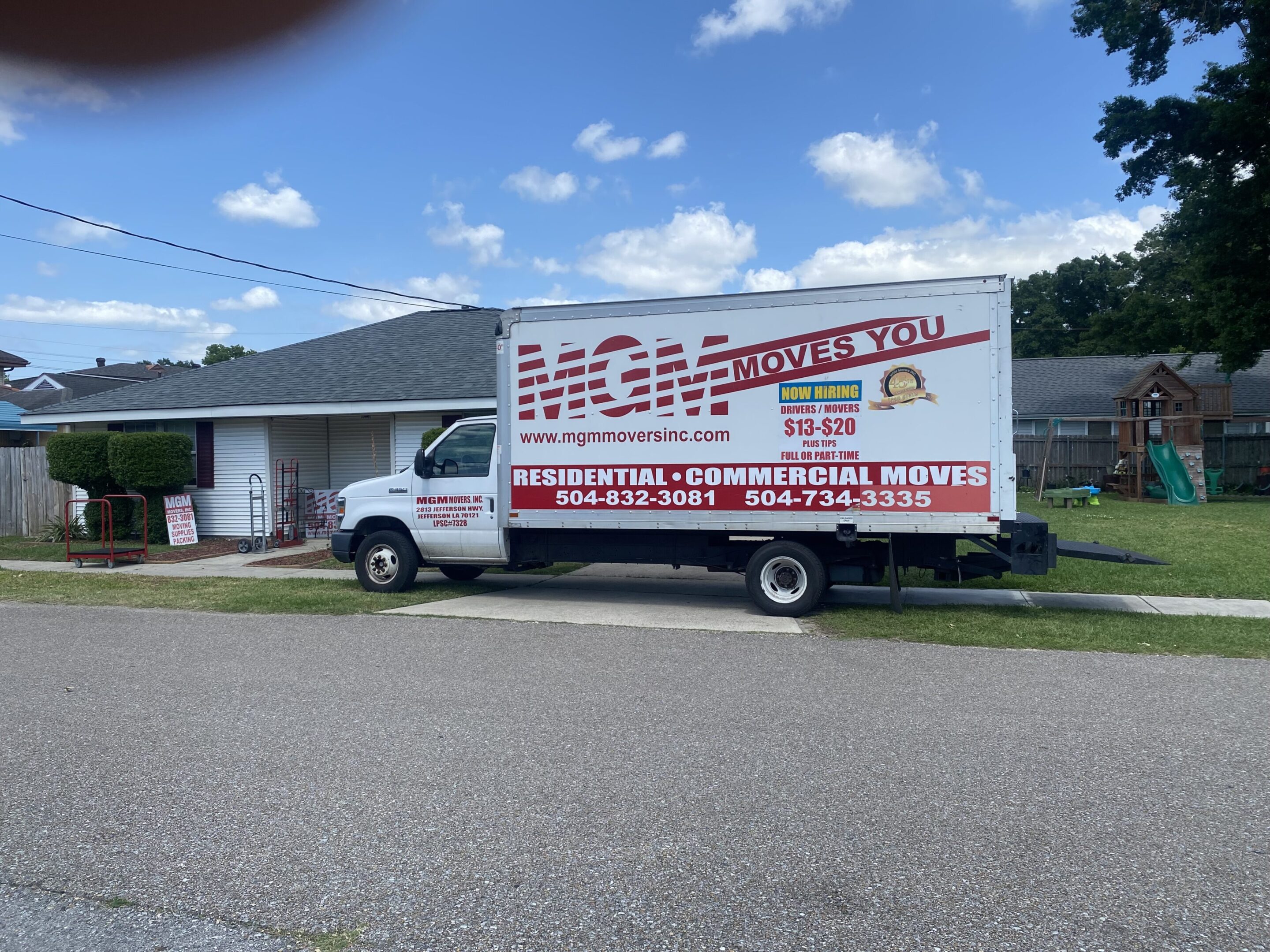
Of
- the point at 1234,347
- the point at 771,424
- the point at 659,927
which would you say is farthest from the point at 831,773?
the point at 1234,347

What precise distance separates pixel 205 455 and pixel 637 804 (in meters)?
16.5

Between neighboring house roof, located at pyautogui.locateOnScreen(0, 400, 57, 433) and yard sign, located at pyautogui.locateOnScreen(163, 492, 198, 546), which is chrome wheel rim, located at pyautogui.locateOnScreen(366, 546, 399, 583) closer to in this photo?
yard sign, located at pyautogui.locateOnScreen(163, 492, 198, 546)

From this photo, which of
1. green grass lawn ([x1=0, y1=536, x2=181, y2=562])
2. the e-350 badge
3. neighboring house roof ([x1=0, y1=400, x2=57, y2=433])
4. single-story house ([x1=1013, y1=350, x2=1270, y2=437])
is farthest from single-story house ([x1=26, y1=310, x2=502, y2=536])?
single-story house ([x1=1013, y1=350, x2=1270, y2=437])

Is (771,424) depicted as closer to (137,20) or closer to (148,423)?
(137,20)

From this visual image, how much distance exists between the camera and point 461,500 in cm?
1127

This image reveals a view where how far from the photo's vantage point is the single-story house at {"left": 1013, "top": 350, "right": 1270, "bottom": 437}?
A: 3328 cm

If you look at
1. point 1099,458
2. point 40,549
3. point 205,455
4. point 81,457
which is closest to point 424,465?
point 205,455

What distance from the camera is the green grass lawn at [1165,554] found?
1179cm

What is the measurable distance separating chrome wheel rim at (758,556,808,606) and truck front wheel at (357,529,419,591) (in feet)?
14.3

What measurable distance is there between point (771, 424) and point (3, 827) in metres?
7.35

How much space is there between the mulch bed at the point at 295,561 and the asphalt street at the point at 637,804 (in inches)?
274

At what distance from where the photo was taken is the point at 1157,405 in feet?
97.1

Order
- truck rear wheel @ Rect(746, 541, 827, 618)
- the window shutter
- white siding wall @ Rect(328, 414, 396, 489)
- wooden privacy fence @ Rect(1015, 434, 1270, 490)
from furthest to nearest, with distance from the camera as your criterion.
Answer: wooden privacy fence @ Rect(1015, 434, 1270, 490) < white siding wall @ Rect(328, 414, 396, 489) < the window shutter < truck rear wheel @ Rect(746, 541, 827, 618)

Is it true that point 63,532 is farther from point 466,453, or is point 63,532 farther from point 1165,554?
point 1165,554
